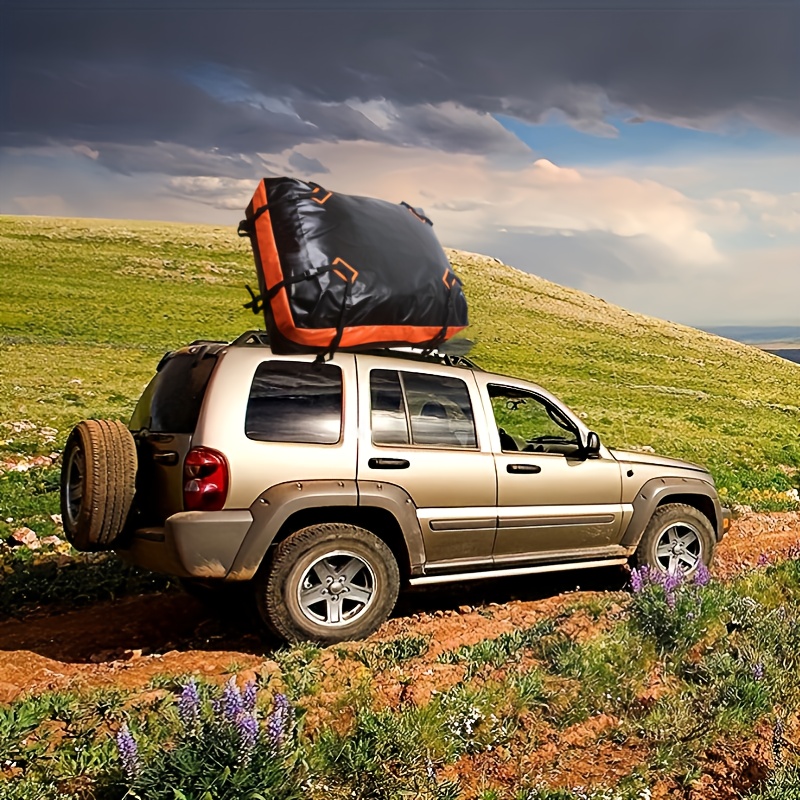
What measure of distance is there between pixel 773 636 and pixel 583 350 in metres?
38.7

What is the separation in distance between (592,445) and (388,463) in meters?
1.88

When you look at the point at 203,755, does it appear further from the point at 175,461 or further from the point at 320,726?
the point at 175,461

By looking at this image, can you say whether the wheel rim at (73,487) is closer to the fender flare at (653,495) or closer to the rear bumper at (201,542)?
the rear bumper at (201,542)

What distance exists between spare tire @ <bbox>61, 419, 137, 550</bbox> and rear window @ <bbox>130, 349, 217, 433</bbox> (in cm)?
31

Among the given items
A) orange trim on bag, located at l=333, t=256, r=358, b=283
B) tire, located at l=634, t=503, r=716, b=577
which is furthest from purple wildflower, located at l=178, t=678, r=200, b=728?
tire, located at l=634, t=503, r=716, b=577

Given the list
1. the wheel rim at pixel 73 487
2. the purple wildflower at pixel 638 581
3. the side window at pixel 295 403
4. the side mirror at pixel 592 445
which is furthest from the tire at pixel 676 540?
the wheel rim at pixel 73 487

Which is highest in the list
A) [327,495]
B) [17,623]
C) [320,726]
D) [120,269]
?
[120,269]

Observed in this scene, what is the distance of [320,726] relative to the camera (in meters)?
4.23

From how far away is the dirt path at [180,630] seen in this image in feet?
17.3

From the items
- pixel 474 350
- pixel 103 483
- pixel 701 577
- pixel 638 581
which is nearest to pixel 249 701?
pixel 103 483

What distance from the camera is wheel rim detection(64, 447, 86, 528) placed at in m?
5.66

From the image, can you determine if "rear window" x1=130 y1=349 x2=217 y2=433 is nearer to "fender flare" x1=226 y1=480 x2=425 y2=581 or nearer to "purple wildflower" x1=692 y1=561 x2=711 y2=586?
"fender flare" x1=226 y1=480 x2=425 y2=581

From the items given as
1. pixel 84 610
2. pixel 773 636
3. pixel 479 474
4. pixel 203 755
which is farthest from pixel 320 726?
pixel 84 610

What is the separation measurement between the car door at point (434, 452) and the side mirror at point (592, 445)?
36.8 inches
